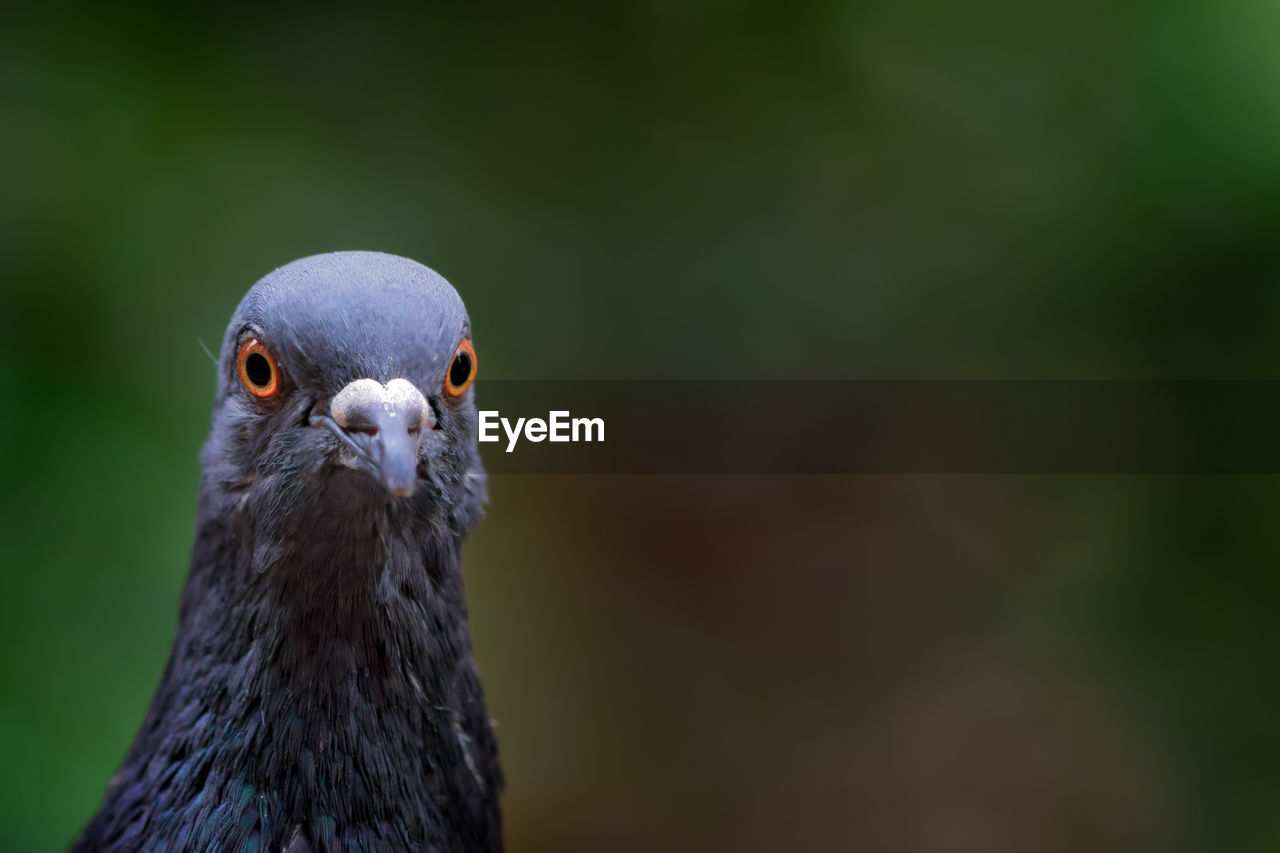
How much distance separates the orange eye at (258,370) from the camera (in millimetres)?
2439

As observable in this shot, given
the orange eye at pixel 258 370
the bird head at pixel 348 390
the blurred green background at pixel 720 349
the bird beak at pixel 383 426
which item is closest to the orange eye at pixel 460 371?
the bird head at pixel 348 390

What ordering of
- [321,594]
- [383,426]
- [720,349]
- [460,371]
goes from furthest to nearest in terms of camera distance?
[720,349], [460,371], [321,594], [383,426]

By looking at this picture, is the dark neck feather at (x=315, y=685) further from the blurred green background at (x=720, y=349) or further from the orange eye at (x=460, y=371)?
the blurred green background at (x=720, y=349)

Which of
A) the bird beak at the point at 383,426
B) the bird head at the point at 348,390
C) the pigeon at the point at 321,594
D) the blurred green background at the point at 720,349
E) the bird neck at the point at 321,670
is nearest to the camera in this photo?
the bird beak at the point at 383,426

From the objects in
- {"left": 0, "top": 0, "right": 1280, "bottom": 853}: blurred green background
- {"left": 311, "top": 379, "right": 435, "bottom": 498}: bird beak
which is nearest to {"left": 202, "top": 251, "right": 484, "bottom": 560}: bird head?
{"left": 311, "top": 379, "right": 435, "bottom": 498}: bird beak

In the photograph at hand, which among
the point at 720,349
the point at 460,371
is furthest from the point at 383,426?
the point at 720,349

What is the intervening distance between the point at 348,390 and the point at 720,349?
3442 millimetres

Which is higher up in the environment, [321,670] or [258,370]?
[258,370]

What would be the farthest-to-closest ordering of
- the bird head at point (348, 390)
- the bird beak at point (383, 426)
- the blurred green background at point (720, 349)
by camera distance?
the blurred green background at point (720, 349) → the bird head at point (348, 390) → the bird beak at point (383, 426)

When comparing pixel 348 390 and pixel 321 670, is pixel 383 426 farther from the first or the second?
pixel 321 670

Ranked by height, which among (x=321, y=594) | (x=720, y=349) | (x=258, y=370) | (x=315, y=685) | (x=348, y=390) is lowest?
(x=315, y=685)

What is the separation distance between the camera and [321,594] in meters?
2.46

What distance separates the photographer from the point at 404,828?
258 cm

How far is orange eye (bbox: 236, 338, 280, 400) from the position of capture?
244 centimetres
